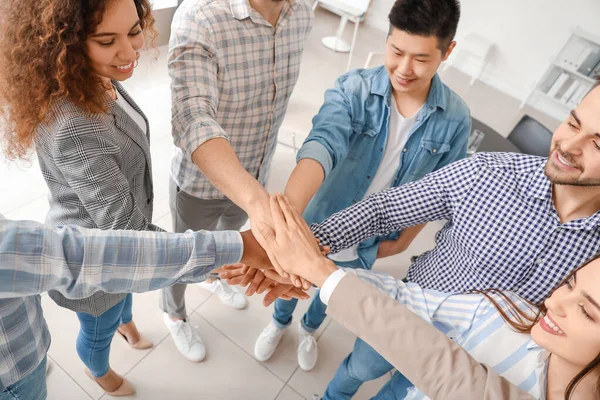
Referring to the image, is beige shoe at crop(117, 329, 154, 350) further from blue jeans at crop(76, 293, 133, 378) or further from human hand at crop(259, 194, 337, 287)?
human hand at crop(259, 194, 337, 287)

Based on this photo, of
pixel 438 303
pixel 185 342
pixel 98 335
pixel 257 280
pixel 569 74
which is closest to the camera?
pixel 438 303

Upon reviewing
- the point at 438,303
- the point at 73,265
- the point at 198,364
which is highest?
the point at 73,265

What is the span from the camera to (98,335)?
1.46m

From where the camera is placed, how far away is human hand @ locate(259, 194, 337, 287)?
1120 mm

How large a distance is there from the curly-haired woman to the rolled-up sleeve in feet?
0.45

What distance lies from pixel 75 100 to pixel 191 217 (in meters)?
0.85

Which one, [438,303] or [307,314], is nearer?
[438,303]

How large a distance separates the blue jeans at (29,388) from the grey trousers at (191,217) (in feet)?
2.28

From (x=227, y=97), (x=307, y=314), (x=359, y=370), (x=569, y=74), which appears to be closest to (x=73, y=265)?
(x=227, y=97)

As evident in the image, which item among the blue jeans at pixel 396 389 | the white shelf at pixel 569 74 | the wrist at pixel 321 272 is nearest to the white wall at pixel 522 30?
the white shelf at pixel 569 74

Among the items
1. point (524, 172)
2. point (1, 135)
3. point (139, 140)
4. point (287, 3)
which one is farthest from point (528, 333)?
point (1, 135)

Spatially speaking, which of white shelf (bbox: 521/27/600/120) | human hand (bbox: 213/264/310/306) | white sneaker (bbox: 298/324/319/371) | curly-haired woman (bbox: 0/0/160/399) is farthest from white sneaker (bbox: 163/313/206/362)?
white shelf (bbox: 521/27/600/120)

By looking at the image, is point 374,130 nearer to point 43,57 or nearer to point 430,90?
point 430,90

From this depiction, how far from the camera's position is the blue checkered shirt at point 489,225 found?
113cm
